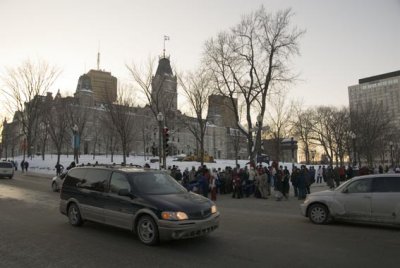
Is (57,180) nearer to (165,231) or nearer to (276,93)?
(165,231)

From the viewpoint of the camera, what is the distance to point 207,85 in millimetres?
40719

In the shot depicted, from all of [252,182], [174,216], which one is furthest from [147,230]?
[252,182]

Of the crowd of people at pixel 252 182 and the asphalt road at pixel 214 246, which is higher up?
the crowd of people at pixel 252 182

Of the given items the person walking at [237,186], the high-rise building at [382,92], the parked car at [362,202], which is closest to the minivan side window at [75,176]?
the parked car at [362,202]

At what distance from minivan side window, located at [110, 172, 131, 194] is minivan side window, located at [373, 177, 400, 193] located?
7165 millimetres

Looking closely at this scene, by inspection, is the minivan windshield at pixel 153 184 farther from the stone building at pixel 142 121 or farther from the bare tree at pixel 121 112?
the bare tree at pixel 121 112

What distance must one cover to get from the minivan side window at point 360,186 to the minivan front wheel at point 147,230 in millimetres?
6358

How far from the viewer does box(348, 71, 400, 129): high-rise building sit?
81250 millimetres

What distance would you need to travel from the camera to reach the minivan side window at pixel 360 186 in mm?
10734

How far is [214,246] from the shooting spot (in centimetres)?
804

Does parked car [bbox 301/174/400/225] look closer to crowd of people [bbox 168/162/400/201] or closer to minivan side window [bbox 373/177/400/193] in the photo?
minivan side window [bbox 373/177/400/193]

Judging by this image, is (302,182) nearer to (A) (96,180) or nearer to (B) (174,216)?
(A) (96,180)

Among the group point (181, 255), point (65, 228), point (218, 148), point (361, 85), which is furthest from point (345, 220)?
point (218, 148)

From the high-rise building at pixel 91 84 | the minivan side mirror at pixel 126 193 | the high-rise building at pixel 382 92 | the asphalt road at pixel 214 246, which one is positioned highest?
the high-rise building at pixel 91 84
